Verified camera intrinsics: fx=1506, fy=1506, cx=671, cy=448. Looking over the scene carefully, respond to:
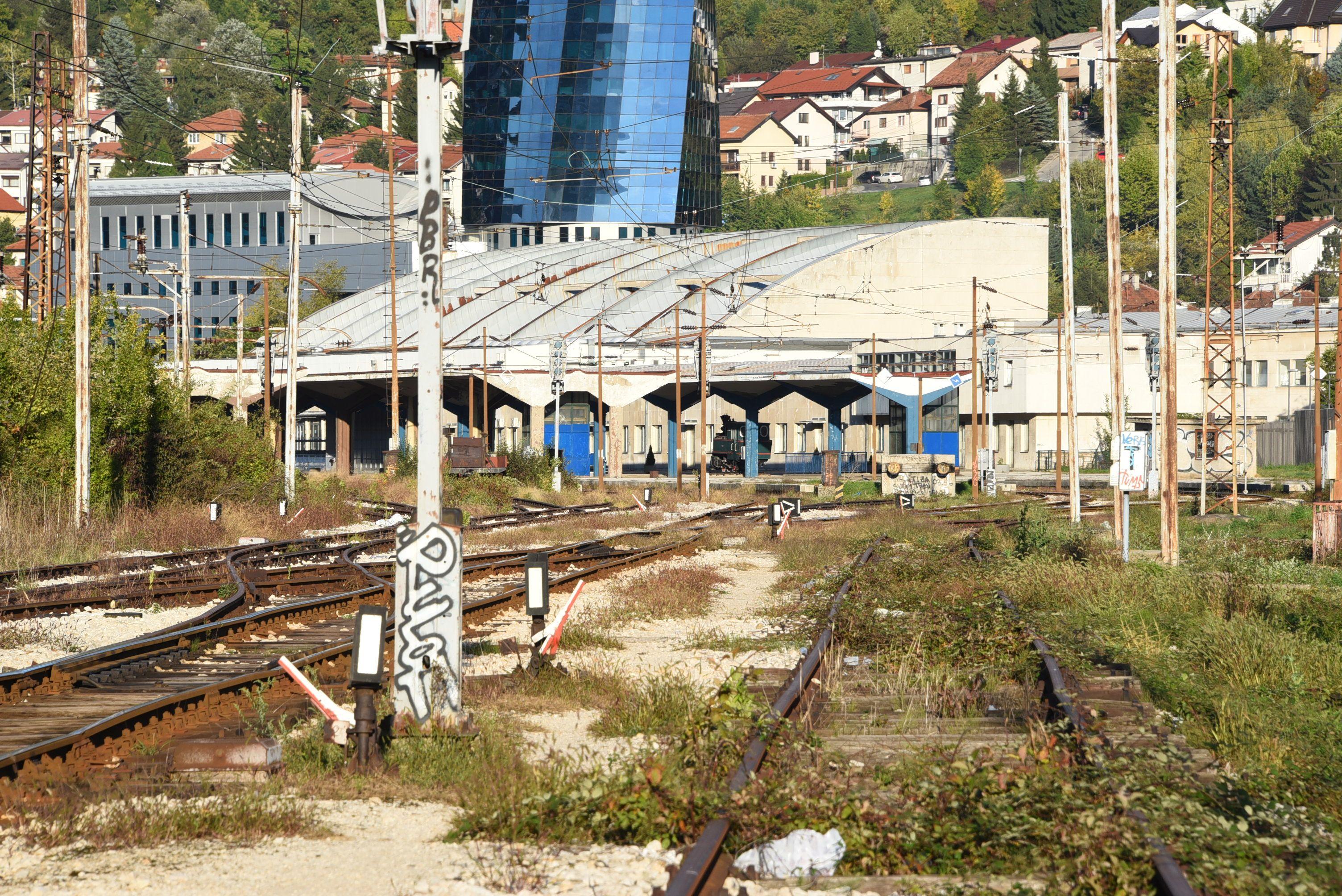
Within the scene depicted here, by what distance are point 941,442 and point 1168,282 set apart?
153ft

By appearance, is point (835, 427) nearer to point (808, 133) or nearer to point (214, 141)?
point (214, 141)

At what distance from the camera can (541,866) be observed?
677 centimetres

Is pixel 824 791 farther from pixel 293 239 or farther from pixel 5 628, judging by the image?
pixel 293 239

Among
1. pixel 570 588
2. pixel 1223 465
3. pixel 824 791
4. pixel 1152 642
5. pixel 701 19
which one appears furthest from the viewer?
pixel 701 19

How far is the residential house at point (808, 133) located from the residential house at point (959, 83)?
12226mm

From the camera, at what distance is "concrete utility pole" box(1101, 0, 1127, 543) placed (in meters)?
26.8

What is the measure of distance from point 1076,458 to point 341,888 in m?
28.9

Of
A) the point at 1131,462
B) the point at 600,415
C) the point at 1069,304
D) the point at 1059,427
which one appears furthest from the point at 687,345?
the point at 1131,462

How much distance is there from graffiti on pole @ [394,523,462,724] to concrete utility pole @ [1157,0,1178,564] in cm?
1435

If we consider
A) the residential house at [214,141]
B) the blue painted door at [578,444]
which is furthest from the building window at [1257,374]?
the residential house at [214,141]

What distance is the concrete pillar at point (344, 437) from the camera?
7381 cm

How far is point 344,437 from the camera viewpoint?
74875 millimetres

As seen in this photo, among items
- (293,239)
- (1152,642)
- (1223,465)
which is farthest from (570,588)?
(1223,465)

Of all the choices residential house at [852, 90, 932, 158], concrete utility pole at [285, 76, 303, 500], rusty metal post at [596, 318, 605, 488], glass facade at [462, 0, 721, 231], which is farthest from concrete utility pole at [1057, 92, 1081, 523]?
residential house at [852, 90, 932, 158]
